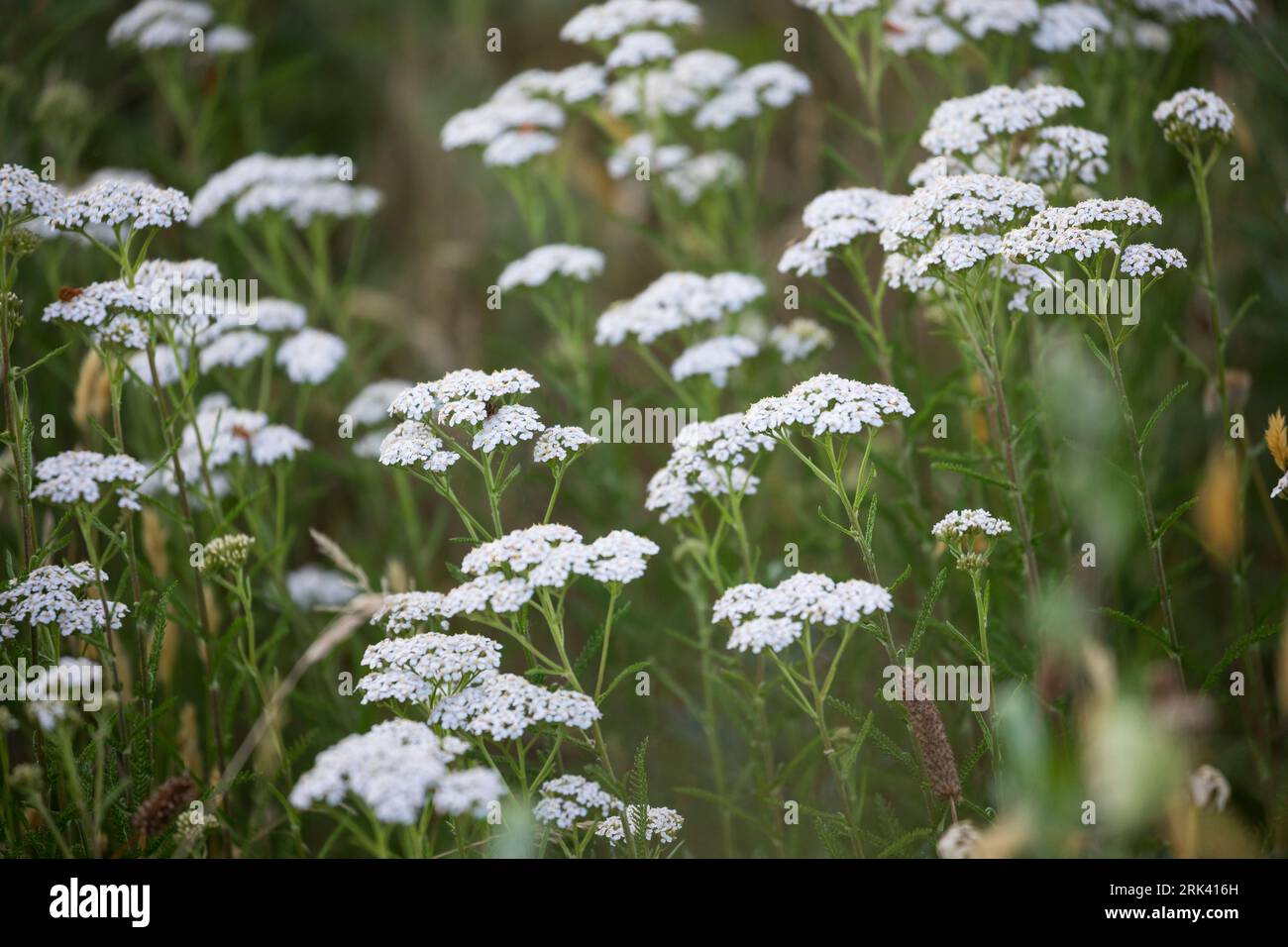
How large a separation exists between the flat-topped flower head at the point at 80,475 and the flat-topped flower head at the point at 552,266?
124 cm

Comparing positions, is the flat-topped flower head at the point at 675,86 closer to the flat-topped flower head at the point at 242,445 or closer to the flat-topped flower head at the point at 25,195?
the flat-topped flower head at the point at 242,445

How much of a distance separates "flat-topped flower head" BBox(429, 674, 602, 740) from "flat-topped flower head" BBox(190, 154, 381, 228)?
1996 millimetres

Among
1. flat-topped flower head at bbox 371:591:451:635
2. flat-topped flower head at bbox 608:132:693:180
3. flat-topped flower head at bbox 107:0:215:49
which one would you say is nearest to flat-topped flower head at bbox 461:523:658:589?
flat-topped flower head at bbox 371:591:451:635

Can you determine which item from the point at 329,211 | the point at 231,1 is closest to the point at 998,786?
the point at 329,211

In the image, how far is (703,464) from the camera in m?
2.61

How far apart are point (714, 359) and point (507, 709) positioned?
126 cm

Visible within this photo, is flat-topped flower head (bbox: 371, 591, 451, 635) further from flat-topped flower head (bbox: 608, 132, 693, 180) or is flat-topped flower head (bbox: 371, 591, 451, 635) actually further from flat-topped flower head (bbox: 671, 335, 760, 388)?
flat-topped flower head (bbox: 608, 132, 693, 180)

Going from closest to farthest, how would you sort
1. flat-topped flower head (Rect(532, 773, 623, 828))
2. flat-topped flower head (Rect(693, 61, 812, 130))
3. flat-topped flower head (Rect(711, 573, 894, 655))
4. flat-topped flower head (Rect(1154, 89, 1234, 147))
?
1. flat-topped flower head (Rect(711, 573, 894, 655))
2. flat-topped flower head (Rect(532, 773, 623, 828))
3. flat-topped flower head (Rect(1154, 89, 1234, 147))
4. flat-topped flower head (Rect(693, 61, 812, 130))

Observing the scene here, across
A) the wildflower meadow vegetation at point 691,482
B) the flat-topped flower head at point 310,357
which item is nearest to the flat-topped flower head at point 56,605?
the wildflower meadow vegetation at point 691,482

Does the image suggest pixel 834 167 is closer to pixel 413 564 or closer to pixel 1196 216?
pixel 1196 216

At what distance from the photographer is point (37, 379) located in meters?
3.75

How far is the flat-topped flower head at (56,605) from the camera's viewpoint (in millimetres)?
2336

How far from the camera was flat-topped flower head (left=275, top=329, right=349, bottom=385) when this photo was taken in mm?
3385

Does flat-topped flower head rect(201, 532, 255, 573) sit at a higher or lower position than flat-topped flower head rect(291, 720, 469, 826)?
higher
